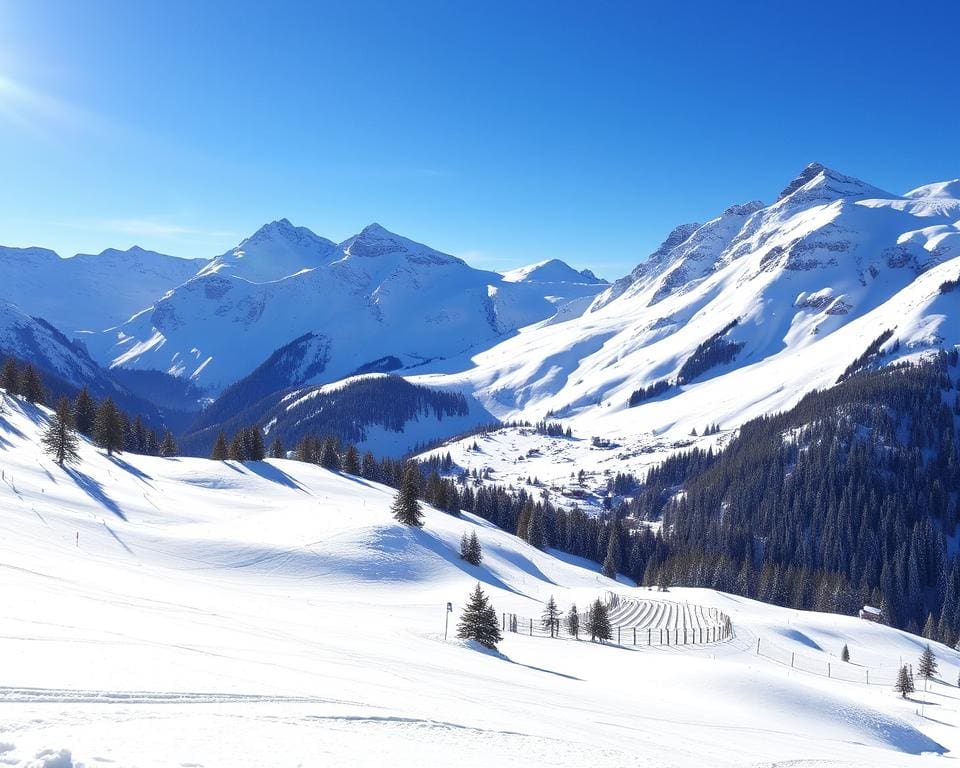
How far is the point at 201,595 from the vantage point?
31016mm

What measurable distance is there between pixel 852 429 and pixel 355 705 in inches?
7645

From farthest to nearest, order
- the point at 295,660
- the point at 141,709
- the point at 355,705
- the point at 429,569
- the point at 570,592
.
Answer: the point at 570,592, the point at 429,569, the point at 295,660, the point at 355,705, the point at 141,709

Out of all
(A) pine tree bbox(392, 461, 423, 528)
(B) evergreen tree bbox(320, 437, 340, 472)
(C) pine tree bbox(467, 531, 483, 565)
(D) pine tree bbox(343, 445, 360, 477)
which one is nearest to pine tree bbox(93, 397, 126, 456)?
(B) evergreen tree bbox(320, 437, 340, 472)

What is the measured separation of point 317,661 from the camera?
758 inches

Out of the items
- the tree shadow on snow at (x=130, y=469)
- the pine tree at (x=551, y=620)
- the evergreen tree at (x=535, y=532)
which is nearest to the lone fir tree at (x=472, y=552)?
the pine tree at (x=551, y=620)

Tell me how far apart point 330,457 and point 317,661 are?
95.4 metres

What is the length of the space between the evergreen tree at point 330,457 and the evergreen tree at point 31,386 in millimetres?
44645

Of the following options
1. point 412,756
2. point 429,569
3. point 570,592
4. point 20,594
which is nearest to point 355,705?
point 412,756

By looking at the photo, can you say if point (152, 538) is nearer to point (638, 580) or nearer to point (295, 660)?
point (295, 660)

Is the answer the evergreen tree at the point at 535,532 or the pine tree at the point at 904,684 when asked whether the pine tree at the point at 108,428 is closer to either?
the evergreen tree at the point at 535,532

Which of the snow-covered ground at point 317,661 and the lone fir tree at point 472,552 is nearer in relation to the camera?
the snow-covered ground at point 317,661

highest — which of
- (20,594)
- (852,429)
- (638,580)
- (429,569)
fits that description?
(852,429)

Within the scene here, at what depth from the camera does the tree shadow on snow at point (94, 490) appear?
5272 cm

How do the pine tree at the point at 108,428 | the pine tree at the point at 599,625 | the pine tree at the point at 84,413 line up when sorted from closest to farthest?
1. the pine tree at the point at 599,625
2. the pine tree at the point at 108,428
3. the pine tree at the point at 84,413
